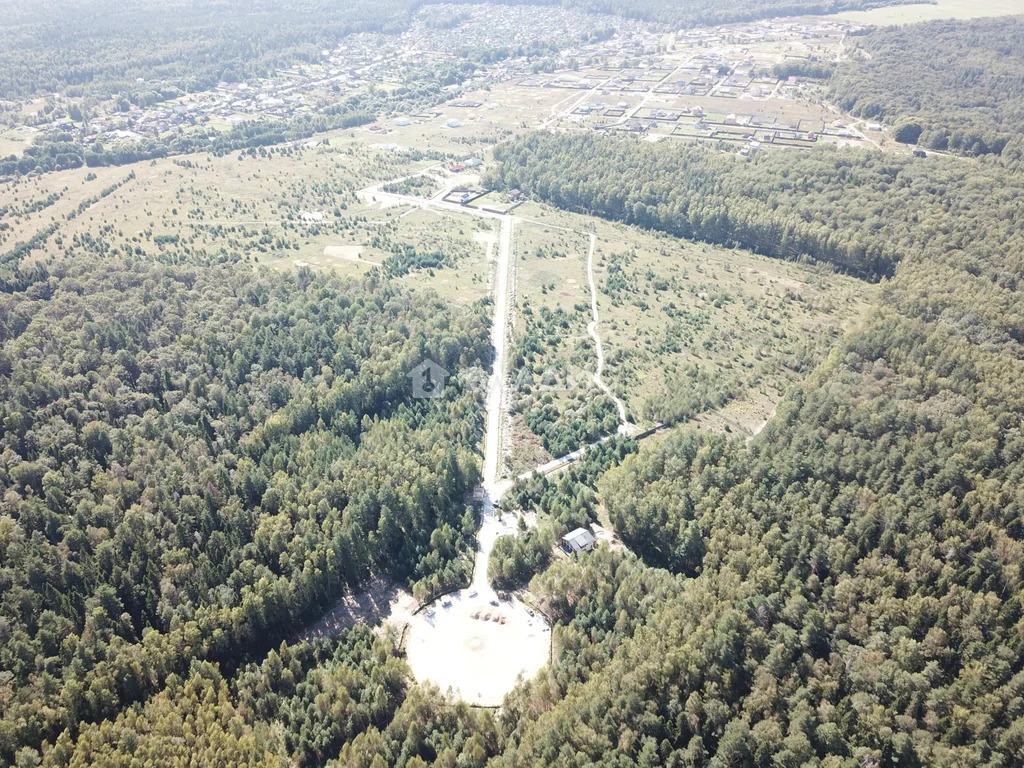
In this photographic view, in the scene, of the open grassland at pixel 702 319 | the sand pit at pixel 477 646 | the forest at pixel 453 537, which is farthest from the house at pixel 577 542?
the open grassland at pixel 702 319

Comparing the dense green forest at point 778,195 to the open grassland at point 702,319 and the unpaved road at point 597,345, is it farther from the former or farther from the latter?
the unpaved road at point 597,345

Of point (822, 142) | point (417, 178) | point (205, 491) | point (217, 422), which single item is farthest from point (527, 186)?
point (205, 491)

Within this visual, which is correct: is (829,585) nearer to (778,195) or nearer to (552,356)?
(552,356)

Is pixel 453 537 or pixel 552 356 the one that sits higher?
pixel 552 356

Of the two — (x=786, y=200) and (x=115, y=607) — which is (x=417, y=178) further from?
(x=115, y=607)

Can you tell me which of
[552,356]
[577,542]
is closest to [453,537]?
[577,542]
